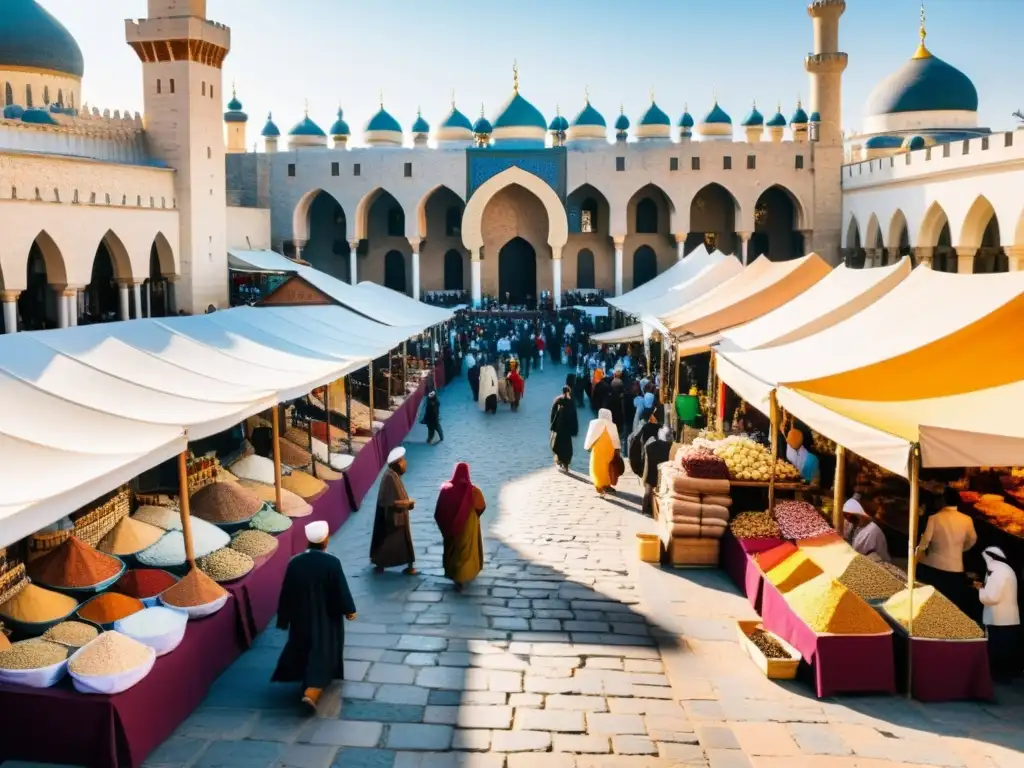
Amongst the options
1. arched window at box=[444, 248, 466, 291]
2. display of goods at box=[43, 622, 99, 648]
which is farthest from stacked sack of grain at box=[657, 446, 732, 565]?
arched window at box=[444, 248, 466, 291]

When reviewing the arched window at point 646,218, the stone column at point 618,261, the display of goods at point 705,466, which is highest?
the arched window at point 646,218

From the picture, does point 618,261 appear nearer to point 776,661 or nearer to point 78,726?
point 776,661

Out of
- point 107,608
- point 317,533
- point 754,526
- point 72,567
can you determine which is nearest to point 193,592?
point 107,608

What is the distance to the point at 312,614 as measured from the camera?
5508mm

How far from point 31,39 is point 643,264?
19.3 meters

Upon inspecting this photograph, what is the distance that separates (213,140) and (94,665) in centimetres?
2077

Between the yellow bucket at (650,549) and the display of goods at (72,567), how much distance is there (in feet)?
13.3

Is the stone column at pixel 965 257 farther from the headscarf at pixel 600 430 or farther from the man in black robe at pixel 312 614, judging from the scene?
the man in black robe at pixel 312 614

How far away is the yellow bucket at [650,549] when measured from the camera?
8094mm

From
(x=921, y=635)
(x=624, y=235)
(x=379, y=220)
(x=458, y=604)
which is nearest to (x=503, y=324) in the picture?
(x=624, y=235)

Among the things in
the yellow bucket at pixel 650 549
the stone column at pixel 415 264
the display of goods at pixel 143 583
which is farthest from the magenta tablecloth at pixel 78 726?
the stone column at pixel 415 264

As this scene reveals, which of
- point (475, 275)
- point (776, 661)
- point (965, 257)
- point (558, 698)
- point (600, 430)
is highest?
point (475, 275)

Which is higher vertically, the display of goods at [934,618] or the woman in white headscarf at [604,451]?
the woman in white headscarf at [604,451]

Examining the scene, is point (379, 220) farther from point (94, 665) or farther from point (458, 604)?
point (94, 665)
